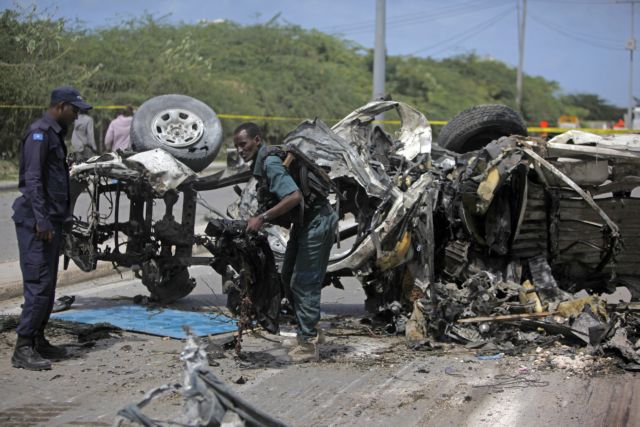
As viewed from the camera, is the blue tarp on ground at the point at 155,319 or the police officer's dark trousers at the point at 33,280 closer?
the police officer's dark trousers at the point at 33,280

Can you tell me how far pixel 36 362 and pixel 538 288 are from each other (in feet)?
13.3

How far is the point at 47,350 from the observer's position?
6.06 m

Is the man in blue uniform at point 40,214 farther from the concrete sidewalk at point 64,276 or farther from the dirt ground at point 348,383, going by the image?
the concrete sidewalk at point 64,276

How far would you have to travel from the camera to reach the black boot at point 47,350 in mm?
6027

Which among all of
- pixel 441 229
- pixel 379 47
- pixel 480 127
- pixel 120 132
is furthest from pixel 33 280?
pixel 379 47

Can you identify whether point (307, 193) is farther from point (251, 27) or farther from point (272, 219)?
point (251, 27)

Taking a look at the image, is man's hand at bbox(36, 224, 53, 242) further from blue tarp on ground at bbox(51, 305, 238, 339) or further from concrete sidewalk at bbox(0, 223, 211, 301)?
concrete sidewalk at bbox(0, 223, 211, 301)

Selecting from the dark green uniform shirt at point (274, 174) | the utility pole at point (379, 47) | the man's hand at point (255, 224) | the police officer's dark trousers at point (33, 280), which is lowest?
the police officer's dark trousers at point (33, 280)

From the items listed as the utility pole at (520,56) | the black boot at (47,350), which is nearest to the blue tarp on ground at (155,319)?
the black boot at (47,350)

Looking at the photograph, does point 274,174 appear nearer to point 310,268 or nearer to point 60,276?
point 310,268

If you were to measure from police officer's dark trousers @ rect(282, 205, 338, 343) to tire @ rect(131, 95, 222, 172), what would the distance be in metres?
2.62

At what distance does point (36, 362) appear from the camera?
5699mm

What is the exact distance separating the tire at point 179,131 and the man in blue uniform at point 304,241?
2.41 metres

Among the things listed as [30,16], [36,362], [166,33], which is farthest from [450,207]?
[166,33]
